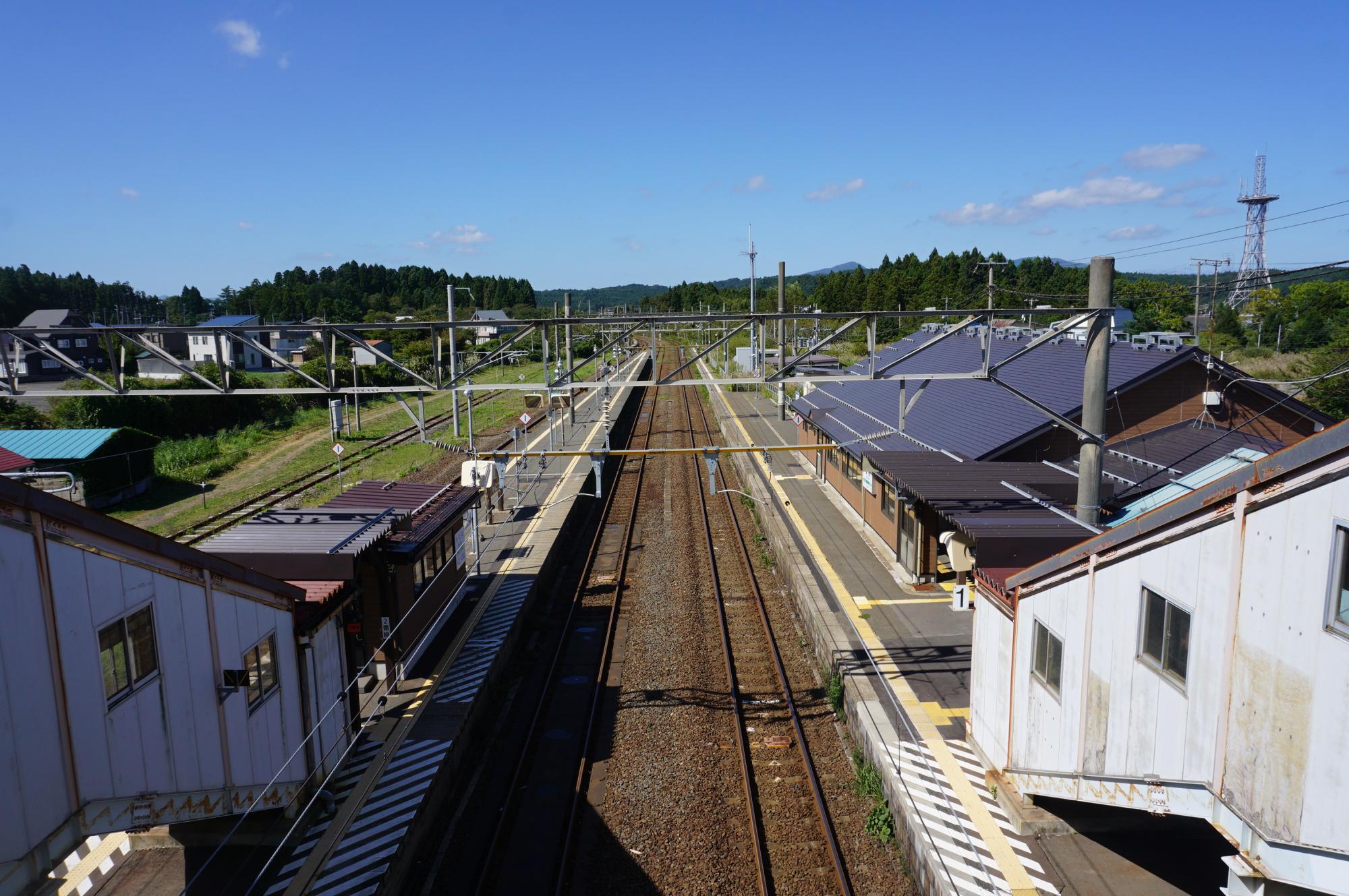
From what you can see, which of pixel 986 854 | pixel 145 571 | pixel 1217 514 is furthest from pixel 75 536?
pixel 986 854

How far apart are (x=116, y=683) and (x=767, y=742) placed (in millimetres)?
7550

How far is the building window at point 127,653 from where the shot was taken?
546 cm

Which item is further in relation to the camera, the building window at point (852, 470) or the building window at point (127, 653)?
the building window at point (852, 470)

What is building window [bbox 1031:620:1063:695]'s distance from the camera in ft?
25.0

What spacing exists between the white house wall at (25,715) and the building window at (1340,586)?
6853 millimetres

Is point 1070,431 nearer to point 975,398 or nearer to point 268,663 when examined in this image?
point 975,398

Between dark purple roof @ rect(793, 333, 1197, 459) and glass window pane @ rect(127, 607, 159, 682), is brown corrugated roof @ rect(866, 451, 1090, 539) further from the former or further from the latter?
glass window pane @ rect(127, 607, 159, 682)

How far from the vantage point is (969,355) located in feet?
76.5

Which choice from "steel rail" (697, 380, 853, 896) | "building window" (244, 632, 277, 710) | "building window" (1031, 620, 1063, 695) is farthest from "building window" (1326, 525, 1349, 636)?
"building window" (244, 632, 277, 710)

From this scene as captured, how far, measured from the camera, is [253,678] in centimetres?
759

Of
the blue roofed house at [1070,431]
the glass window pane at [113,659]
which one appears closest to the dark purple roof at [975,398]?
the blue roofed house at [1070,431]

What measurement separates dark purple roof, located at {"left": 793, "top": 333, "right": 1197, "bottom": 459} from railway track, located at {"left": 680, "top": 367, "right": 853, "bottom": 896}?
433 cm

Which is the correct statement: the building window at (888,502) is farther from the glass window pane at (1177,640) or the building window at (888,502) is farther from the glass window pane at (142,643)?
the glass window pane at (142,643)

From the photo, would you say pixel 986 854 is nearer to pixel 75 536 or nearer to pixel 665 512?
pixel 75 536
